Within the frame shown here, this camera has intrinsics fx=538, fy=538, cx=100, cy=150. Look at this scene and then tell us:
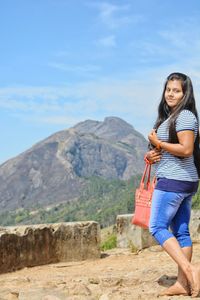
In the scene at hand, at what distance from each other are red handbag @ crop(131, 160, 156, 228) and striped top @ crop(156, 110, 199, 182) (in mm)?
281

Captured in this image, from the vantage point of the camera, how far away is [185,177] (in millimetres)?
3980

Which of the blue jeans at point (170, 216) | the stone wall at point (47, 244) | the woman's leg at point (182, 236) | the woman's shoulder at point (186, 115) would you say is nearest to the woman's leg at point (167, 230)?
the blue jeans at point (170, 216)

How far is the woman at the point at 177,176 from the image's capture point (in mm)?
3928

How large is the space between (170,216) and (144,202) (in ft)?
1.09

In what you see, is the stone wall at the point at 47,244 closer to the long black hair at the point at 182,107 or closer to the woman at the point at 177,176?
the woman at the point at 177,176

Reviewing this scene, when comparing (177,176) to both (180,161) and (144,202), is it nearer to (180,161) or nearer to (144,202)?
(180,161)

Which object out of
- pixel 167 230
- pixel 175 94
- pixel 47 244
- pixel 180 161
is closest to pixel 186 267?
pixel 167 230

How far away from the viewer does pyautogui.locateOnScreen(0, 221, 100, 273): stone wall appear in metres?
6.62

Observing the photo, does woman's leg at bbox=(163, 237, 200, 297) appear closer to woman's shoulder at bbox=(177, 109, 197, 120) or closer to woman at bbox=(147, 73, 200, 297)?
woman at bbox=(147, 73, 200, 297)

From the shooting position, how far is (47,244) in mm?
7059

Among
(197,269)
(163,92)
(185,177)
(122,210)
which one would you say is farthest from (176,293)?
(122,210)

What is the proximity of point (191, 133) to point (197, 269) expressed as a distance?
98 centimetres

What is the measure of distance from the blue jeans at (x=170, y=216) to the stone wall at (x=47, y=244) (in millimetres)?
2991

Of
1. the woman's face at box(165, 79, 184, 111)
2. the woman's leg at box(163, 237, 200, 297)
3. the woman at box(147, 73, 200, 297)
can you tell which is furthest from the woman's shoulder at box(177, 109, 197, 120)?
the woman's leg at box(163, 237, 200, 297)
